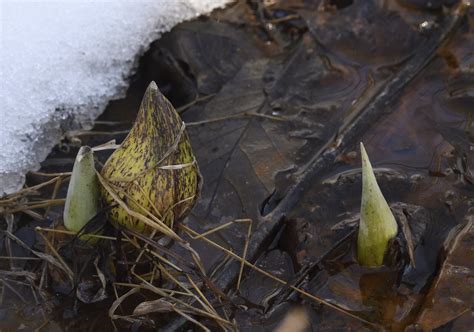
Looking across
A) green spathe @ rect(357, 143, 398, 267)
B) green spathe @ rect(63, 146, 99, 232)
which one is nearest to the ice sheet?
green spathe @ rect(63, 146, 99, 232)

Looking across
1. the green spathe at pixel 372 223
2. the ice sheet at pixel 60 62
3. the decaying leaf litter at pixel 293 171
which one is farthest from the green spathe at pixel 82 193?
the green spathe at pixel 372 223

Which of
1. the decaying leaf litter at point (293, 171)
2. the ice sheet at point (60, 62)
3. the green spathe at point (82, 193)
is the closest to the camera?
the green spathe at point (82, 193)

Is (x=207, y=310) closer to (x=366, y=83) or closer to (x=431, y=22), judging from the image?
(x=366, y=83)

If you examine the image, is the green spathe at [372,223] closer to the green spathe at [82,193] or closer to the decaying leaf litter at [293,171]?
the decaying leaf litter at [293,171]

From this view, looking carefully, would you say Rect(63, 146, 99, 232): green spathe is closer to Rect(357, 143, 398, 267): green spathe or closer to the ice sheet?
the ice sheet

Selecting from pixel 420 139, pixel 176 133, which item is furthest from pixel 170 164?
pixel 420 139

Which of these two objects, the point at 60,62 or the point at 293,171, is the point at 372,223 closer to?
the point at 293,171

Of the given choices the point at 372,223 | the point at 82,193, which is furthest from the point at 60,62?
the point at 372,223
